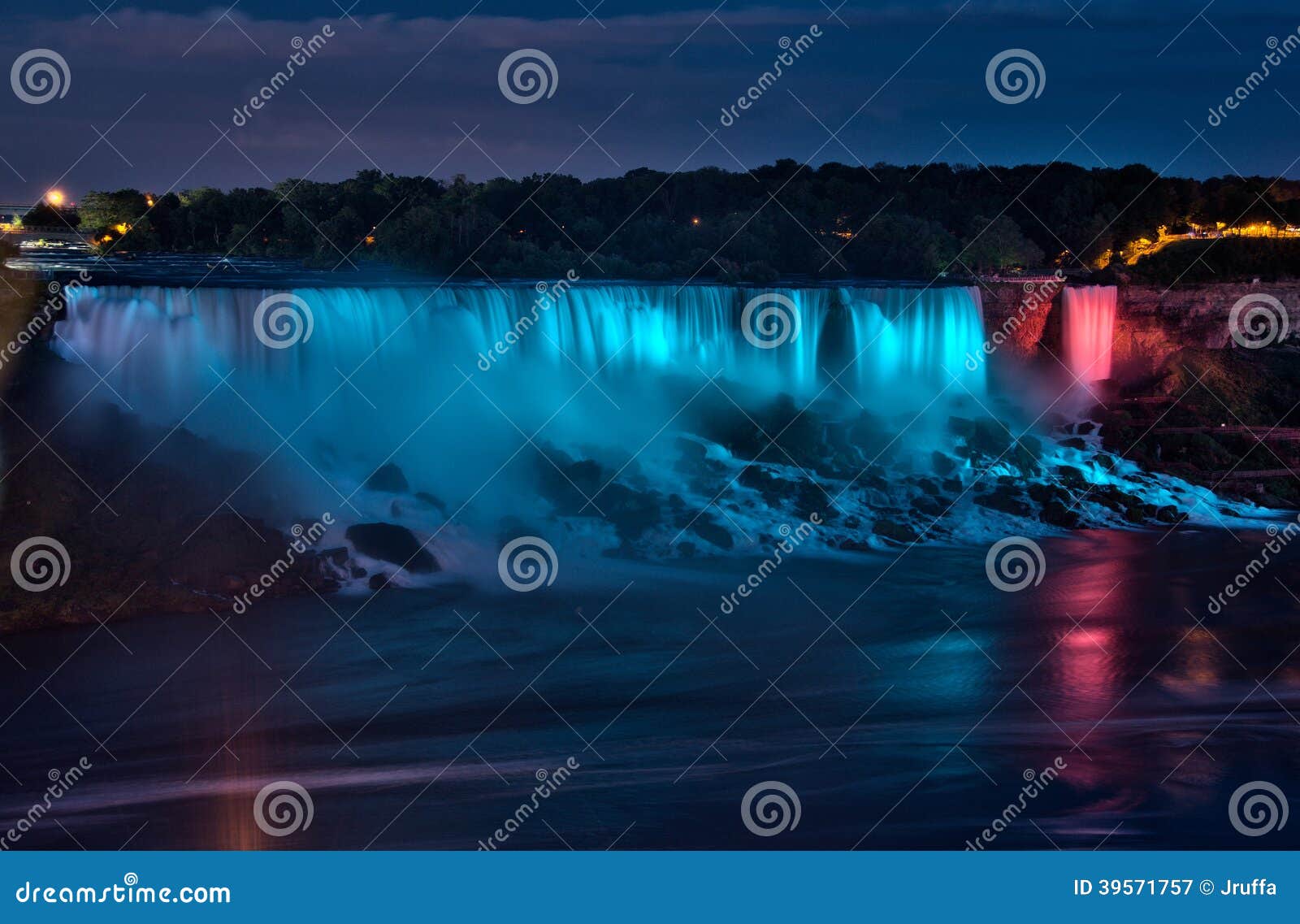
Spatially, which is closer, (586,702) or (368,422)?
(586,702)

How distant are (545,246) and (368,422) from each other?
827 inches

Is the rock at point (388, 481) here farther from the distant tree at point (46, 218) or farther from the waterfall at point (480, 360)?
the distant tree at point (46, 218)

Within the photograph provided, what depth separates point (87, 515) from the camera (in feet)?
62.4

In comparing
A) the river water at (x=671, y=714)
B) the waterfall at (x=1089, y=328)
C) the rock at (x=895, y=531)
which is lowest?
the river water at (x=671, y=714)

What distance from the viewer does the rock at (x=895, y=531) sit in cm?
2309

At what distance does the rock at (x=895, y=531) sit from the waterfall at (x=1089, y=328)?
555 inches

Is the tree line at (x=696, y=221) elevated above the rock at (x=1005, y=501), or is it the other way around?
the tree line at (x=696, y=221)

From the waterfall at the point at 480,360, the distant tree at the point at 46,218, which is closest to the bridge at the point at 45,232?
the distant tree at the point at 46,218

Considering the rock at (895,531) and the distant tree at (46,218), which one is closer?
the rock at (895,531)

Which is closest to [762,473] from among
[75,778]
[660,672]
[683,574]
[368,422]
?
[683,574]

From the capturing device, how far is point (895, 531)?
23.2 m

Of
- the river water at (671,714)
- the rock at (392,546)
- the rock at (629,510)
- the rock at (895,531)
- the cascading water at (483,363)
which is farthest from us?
the rock at (895,531)

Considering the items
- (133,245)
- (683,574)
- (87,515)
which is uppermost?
(133,245)

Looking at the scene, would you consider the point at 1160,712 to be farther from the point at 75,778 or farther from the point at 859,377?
the point at 859,377
